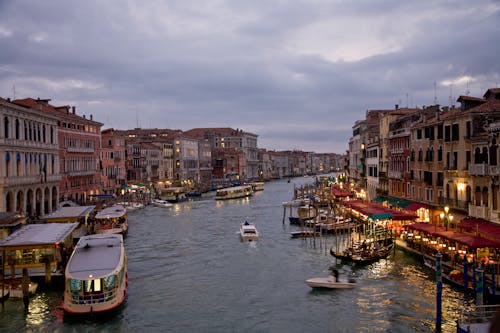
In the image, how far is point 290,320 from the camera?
43.4 ft

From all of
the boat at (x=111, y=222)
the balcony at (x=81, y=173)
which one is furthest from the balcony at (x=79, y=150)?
the boat at (x=111, y=222)

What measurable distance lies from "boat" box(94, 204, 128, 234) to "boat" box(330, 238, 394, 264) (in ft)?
39.4

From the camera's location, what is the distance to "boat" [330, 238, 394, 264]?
19391 millimetres

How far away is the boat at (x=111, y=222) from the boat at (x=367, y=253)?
12.0 m

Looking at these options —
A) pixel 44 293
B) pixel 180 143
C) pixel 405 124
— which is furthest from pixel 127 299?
pixel 180 143

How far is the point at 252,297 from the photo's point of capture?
1527 centimetres

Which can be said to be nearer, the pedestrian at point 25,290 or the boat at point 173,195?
the pedestrian at point 25,290

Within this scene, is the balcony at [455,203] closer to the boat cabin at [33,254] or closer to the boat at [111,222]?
the boat cabin at [33,254]

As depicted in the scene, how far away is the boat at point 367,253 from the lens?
19.4 m

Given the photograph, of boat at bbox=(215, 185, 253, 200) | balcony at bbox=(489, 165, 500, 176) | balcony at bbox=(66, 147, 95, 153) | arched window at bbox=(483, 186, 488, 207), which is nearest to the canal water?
arched window at bbox=(483, 186, 488, 207)

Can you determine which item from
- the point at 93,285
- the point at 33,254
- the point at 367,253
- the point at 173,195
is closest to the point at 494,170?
the point at 367,253

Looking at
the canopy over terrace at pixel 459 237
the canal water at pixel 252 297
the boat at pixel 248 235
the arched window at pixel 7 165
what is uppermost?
the arched window at pixel 7 165

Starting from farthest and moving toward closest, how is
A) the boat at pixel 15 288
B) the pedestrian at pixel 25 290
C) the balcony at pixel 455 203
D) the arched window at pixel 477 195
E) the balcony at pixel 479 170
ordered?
1. the balcony at pixel 455 203
2. the arched window at pixel 477 195
3. the balcony at pixel 479 170
4. the boat at pixel 15 288
5. the pedestrian at pixel 25 290

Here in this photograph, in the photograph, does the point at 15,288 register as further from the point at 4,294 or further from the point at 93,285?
the point at 93,285
